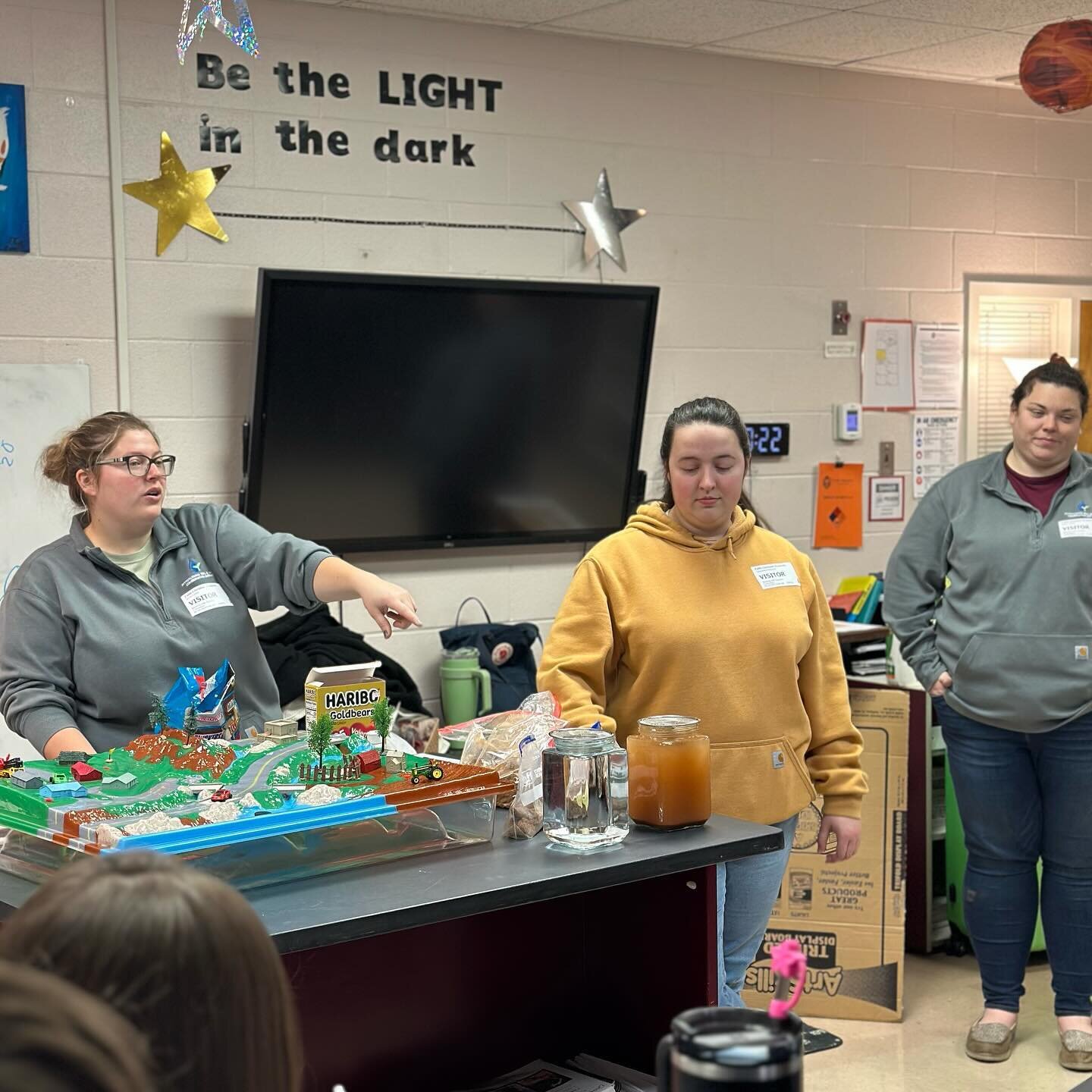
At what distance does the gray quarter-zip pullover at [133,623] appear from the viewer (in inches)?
101

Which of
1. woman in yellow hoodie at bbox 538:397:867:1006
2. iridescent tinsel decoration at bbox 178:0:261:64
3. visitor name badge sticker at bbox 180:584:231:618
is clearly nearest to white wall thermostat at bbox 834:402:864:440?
woman in yellow hoodie at bbox 538:397:867:1006

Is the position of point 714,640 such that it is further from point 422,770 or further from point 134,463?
point 134,463

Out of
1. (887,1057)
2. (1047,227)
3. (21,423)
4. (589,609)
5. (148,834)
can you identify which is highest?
(1047,227)

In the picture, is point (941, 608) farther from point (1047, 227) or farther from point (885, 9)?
point (1047, 227)

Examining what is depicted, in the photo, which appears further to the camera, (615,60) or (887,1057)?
(615,60)

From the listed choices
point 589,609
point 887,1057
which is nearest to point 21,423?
point 589,609

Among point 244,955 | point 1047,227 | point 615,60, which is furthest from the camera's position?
point 1047,227

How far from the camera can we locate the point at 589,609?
2.59m

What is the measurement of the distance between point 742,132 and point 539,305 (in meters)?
0.99

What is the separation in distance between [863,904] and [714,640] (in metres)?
1.65

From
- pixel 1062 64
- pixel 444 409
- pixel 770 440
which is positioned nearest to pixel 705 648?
pixel 444 409

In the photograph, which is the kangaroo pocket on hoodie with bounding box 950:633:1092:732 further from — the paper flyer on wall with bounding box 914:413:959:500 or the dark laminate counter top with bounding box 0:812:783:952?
the paper flyer on wall with bounding box 914:413:959:500

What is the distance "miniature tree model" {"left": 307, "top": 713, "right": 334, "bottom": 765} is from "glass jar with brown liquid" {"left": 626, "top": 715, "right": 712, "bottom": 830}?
0.44m

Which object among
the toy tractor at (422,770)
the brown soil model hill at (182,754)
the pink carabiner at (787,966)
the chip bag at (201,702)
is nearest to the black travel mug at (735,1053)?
the pink carabiner at (787,966)
